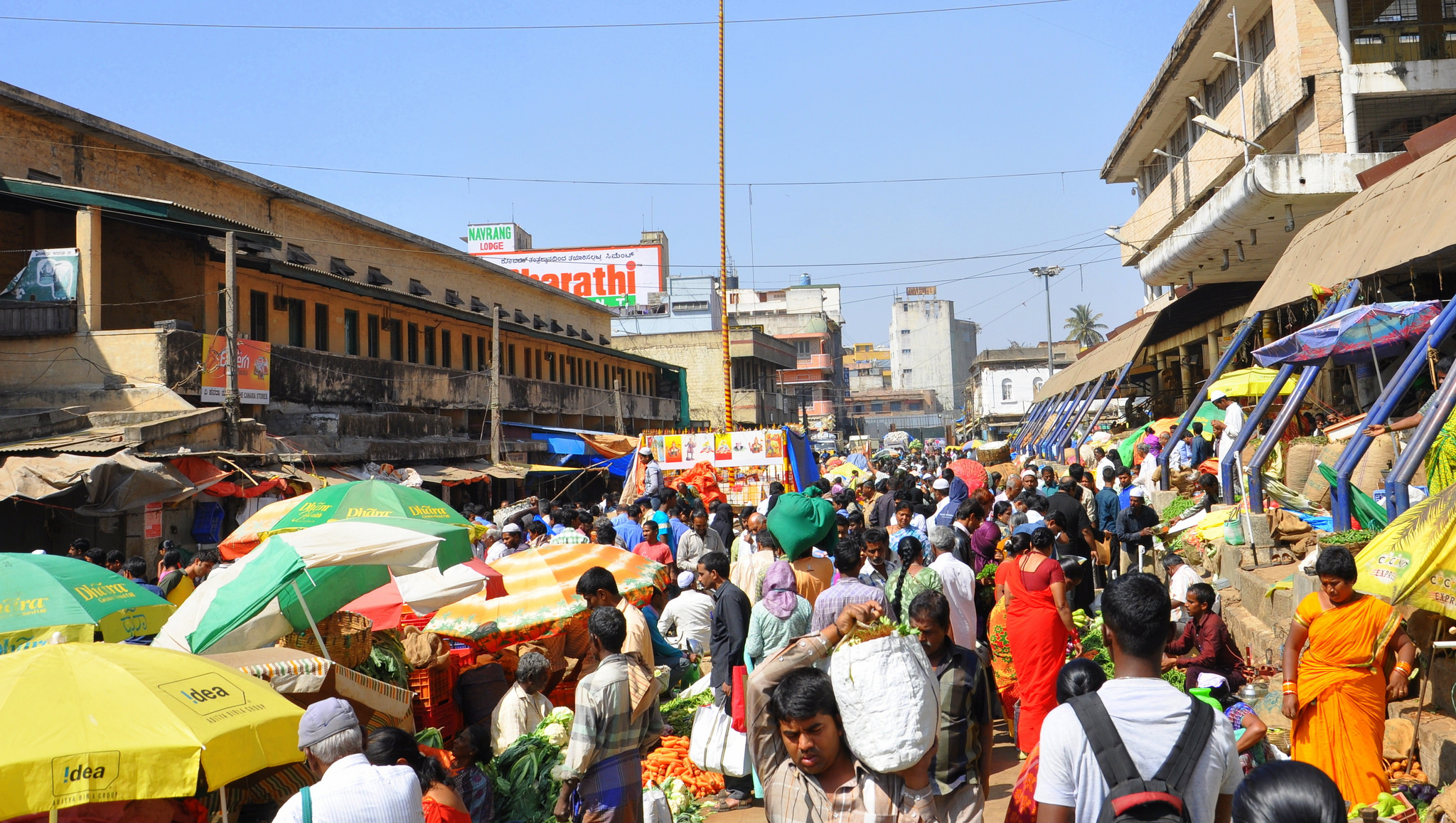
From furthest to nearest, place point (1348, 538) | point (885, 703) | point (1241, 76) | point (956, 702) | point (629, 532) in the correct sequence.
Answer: point (1241, 76), point (629, 532), point (1348, 538), point (956, 702), point (885, 703)

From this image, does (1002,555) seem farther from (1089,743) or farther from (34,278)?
(34,278)

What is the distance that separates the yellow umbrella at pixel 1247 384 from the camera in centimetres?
1616

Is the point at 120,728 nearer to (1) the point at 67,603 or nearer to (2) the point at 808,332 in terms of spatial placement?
(1) the point at 67,603

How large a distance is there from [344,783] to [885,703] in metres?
1.84

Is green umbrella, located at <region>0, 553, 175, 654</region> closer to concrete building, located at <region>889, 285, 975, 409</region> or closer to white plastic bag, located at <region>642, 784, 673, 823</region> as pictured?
white plastic bag, located at <region>642, 784, 673, 823</region>

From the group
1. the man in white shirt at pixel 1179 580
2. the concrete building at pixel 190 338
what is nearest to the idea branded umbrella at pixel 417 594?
the man in white shirt at pixel 1179 580

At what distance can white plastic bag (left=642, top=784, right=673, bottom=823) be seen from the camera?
517 centimetres

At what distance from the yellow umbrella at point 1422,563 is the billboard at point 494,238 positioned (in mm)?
55784

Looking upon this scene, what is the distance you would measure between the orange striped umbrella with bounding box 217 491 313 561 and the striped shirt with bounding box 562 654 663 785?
197 inches

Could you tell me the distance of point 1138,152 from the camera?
32.8m

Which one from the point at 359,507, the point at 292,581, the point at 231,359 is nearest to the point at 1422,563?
the point at 292,581

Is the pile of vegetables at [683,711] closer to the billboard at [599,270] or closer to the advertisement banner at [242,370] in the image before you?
the advertisement banner at [242,370]

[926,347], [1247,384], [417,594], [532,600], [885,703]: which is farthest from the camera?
[926,347]

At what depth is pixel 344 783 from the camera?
362 centimetres
